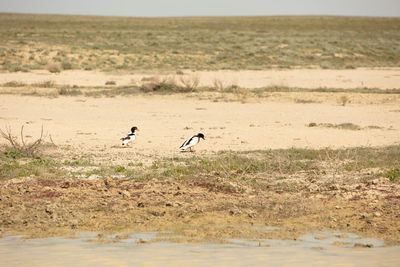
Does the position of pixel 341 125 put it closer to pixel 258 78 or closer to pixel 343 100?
pixel 343 100

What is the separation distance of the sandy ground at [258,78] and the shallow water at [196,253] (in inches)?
824

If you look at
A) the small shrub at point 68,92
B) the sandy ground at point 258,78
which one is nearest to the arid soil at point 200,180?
the small shrub at point 68,92

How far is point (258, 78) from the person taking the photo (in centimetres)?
3366

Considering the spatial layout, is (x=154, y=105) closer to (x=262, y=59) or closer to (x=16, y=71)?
(x=16, y=71)

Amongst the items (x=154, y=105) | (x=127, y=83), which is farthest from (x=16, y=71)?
(x=154, y=105)

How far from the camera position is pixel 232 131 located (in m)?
17.6

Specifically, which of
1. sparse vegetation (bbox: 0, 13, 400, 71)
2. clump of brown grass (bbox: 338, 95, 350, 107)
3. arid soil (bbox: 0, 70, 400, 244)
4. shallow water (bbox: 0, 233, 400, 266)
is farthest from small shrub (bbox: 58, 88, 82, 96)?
shallow water (bbox: 0, 233, 400, 266)

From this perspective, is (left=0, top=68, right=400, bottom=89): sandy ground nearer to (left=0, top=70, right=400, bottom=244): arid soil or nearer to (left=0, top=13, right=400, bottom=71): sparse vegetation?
(left=0, top=13, right=400, bottom=71): sparse vegetation

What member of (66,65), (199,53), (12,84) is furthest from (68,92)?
(199,53)

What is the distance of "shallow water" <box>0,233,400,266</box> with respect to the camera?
732cm

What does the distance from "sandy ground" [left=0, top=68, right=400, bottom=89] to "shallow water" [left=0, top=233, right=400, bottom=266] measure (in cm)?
2092

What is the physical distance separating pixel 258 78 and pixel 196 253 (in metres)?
26.5

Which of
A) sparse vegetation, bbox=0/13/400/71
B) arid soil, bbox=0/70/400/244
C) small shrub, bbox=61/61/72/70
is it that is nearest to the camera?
arid soil, bbox=0/70/400/244

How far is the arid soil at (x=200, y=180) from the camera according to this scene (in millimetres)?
8836
